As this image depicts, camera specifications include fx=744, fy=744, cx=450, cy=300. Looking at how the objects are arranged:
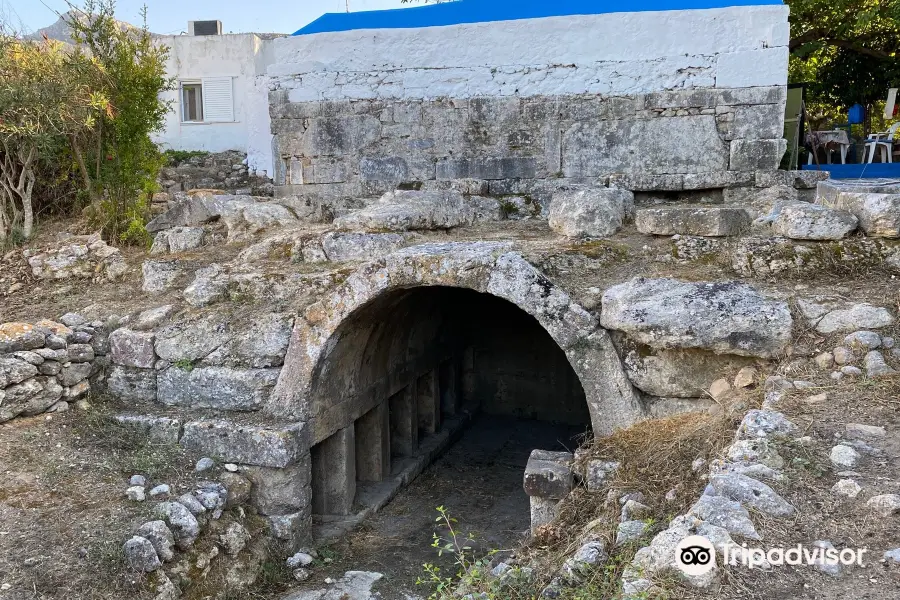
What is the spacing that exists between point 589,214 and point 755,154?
9.67 feet

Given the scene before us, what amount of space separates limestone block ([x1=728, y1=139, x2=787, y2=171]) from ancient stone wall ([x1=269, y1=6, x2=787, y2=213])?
0.01 metres

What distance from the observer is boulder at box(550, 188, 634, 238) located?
21.2 feet

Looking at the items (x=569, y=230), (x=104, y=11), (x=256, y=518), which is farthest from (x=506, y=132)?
(x=256, y=518)

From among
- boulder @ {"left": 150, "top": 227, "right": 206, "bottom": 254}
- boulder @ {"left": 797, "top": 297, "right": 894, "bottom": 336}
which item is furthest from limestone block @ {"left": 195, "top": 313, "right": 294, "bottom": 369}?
boulder @ {"left": 797, "top": 297, "right": 894, "bottom": 336}

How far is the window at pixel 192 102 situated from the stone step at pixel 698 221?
12.2 m

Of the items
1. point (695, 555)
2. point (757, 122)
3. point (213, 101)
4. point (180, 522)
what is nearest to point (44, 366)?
point (180, 522)

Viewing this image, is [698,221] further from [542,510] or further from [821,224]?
Answer: [542,510]

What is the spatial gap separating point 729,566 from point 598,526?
1.18 m

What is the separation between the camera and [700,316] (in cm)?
501

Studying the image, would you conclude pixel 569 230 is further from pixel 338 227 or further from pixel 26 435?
pixel 26 435

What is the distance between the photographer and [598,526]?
3.89 m

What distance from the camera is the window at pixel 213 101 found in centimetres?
1553

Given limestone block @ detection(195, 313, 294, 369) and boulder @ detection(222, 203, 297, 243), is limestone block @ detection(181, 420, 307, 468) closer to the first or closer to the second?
limestone block @ detection(195, 313, 294, 369)

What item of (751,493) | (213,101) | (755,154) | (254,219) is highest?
(213,101)
